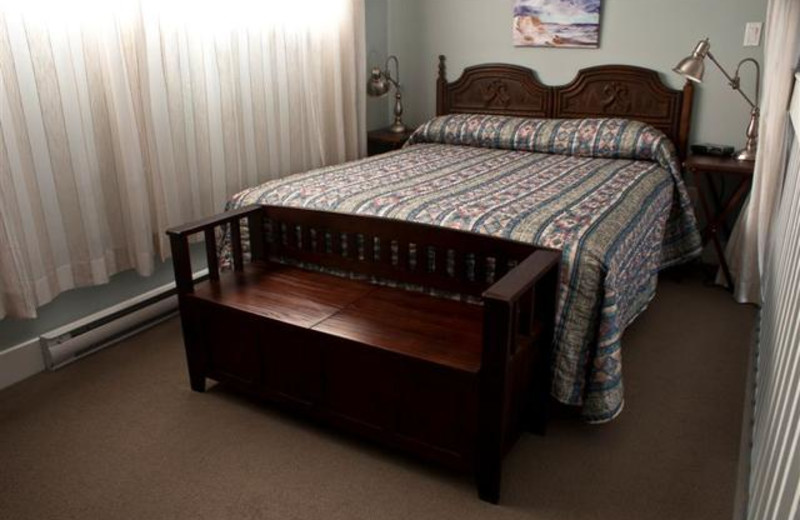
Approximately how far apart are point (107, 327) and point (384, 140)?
6.89ft

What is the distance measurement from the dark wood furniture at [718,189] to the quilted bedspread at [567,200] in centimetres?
9

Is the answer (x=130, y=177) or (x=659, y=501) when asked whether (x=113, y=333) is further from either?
(x=659, y=501)

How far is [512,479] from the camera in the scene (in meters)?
1.88

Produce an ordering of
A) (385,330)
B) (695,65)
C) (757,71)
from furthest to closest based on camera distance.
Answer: (757,71), (695,65), (385,330)

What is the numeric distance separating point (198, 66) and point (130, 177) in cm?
64

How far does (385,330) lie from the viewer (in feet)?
6.21

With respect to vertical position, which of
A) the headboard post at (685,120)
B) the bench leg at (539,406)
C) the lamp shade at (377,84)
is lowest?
the bench leg at (539,406)

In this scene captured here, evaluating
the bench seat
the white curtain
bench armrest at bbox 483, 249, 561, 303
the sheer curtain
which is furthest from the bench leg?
the sheer curtain

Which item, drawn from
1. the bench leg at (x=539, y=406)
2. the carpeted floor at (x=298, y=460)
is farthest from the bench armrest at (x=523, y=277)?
the carpeted floor at (x=298, y=460)

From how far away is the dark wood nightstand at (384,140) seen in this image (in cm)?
403

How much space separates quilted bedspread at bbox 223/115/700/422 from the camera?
75.4 inches

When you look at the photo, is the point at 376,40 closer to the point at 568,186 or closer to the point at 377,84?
the point at 377,84

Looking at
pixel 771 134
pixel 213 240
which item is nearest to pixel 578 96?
pixel 771 134

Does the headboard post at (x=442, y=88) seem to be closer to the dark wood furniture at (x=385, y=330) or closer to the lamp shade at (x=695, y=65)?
the lamp shade at (x=695, y=65)
